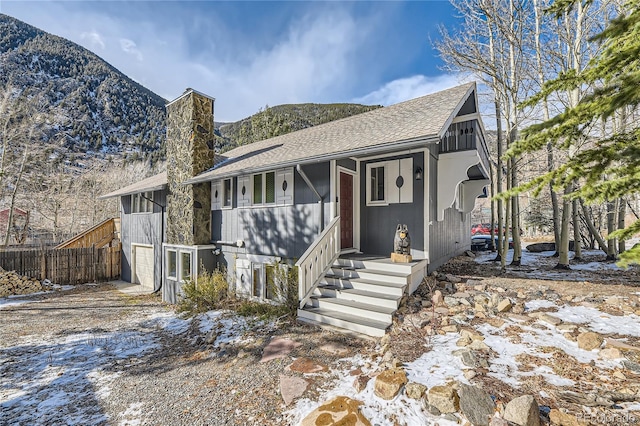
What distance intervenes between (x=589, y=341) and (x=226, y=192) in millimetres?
9190

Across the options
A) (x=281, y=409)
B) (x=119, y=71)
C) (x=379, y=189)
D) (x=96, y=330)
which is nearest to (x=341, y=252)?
(x=379, y=189)

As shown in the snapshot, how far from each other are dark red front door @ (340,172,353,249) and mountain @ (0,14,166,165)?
41.5 metres

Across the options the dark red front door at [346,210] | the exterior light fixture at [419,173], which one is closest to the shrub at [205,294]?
the dark red front door at [346,210]

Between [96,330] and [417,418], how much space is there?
8.08 metres

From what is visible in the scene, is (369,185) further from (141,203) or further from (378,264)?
(141,203)

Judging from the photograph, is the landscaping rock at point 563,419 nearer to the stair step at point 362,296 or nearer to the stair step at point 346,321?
the stair step at point 346,321

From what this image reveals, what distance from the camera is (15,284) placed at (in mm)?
11461

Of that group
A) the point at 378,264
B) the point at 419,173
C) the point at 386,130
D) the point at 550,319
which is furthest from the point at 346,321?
the point at 386,130

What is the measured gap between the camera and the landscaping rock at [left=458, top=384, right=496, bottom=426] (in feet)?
8.77

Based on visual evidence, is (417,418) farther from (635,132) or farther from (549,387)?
(635,132)

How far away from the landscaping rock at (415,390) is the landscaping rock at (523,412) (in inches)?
30.9

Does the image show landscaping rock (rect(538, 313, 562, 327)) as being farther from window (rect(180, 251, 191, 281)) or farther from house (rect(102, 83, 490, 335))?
window (rect(180, 251, 191, 281))

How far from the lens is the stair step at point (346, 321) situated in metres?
4.91

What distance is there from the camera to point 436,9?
11.3 meters
